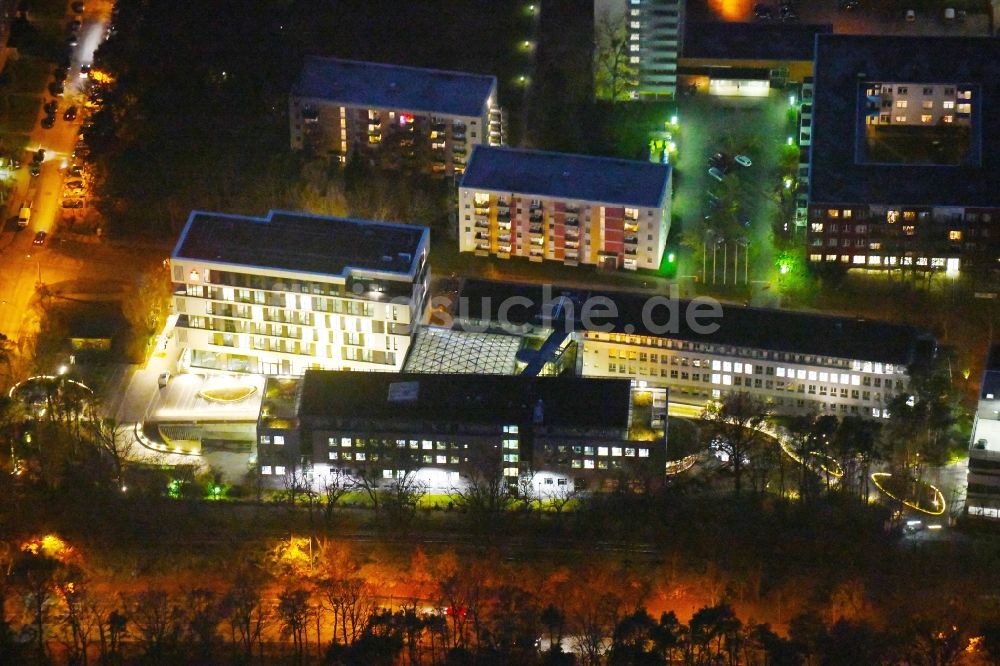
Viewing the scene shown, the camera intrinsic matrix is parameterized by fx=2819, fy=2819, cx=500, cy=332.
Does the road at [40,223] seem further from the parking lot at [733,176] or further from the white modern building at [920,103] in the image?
the white modern building at [920,103]

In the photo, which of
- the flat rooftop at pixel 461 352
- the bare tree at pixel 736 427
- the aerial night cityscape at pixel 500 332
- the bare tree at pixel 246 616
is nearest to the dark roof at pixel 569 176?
the aerial night cityscape at pixel 500 332

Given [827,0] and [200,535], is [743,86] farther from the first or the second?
[200,535]

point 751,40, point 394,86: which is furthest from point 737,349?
point 751,40

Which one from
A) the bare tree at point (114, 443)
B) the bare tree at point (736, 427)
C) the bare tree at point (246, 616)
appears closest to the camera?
the bare tree at point (246, 616)

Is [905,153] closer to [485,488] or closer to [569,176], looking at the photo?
[569,176]

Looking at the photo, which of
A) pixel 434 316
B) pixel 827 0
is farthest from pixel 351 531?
pixel 827 0

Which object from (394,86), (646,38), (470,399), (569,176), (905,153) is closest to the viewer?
(470,399)
